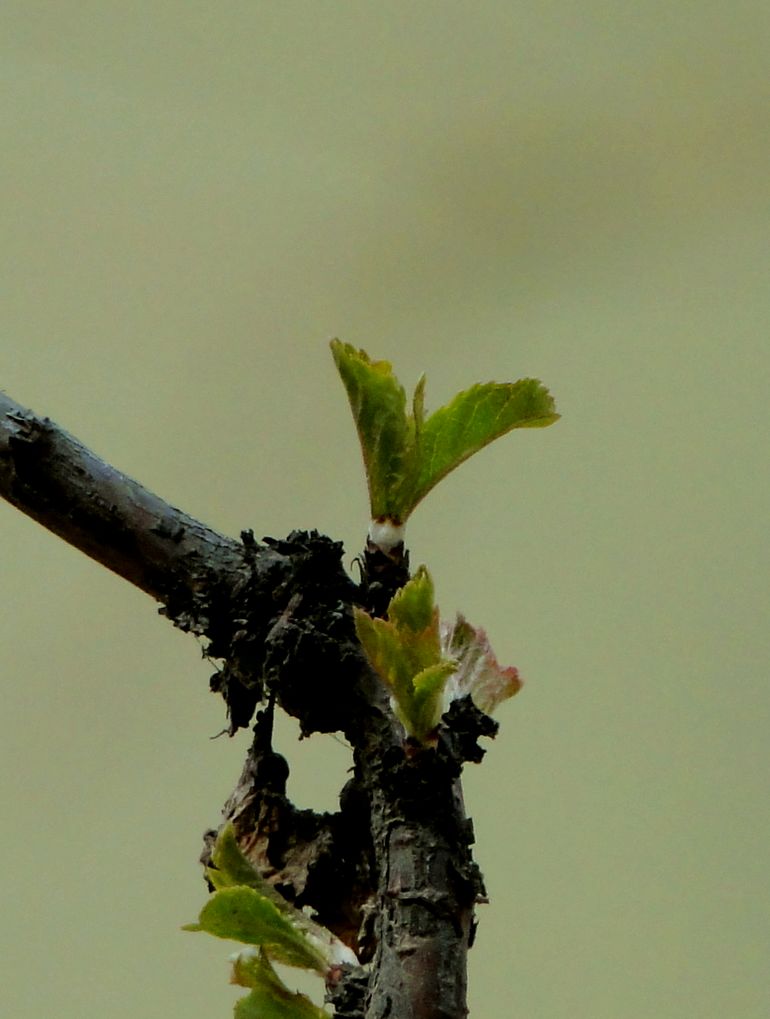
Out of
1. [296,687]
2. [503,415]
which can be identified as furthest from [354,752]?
[503,415]

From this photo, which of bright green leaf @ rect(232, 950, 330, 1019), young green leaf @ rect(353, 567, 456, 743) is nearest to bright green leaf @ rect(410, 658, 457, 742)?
young green leaf @ rect(353, 567, 456, 743)

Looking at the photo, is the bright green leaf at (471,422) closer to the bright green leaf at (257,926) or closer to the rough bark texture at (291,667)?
the rough bark texture at (291,667)

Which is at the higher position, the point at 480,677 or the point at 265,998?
the point at 480,677

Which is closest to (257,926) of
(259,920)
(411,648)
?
(259,920)

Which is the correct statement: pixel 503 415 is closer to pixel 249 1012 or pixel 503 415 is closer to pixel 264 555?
pixel 264 555

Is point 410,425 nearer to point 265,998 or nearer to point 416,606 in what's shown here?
point 416,606

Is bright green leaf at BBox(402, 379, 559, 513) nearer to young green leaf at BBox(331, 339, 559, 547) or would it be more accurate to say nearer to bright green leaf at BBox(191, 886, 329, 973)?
young green leaf at BBox(331, 339, 559, 547)

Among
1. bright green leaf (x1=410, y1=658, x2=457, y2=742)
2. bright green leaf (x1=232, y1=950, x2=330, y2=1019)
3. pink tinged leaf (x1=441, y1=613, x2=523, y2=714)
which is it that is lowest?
bright green leaf (x1=232, y1=950, x2=330, y2=1019)
